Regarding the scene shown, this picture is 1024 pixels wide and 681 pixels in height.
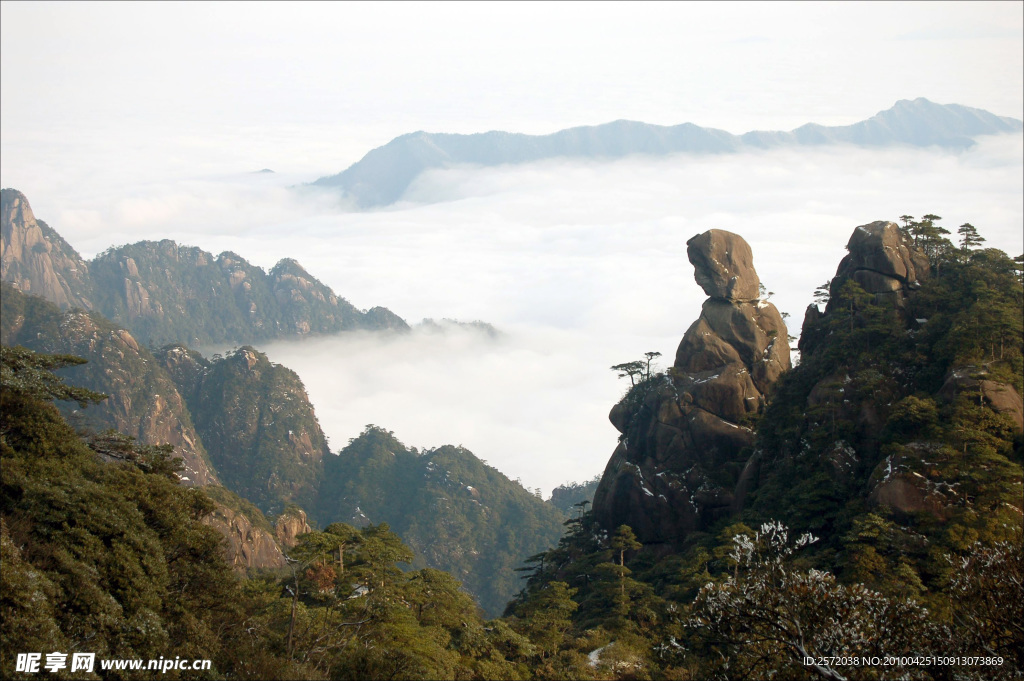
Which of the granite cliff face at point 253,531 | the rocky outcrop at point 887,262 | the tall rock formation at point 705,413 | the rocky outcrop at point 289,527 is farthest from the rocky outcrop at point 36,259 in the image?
the rocky outcrop at point 887,262

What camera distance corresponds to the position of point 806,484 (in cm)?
4478

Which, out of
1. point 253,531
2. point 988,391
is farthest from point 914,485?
point 253,531

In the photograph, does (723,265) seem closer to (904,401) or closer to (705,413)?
(705,413)

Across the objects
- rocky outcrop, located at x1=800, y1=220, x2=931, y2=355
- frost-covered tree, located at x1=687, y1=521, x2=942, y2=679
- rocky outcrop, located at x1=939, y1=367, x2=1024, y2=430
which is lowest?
rocky outcrop, located at x1=939, y1=367, x2=1024, y2=430

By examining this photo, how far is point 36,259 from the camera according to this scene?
17562 centimetres

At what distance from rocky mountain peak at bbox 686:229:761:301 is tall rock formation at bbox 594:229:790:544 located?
7cm

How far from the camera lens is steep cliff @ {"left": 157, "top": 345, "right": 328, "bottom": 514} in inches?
5000

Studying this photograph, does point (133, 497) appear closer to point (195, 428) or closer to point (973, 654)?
point (973, 654)

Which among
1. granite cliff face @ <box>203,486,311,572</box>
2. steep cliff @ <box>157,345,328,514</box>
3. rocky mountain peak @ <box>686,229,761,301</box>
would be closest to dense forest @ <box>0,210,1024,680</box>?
rocky mountain peak @ <box>686,229,761,301</box>

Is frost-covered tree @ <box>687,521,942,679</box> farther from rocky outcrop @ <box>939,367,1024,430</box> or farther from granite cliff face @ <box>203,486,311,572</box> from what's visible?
granite cliff face @ <box>203,486,311,572</box>

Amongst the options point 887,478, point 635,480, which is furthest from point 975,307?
point 635,480

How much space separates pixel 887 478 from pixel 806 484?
221 inches

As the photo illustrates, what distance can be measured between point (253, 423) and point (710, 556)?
99.8 meters

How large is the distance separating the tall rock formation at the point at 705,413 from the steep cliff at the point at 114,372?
72947 millimetres
